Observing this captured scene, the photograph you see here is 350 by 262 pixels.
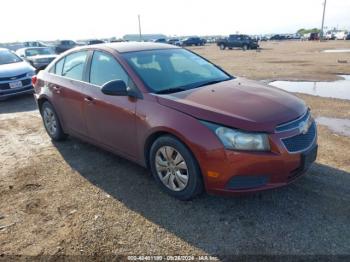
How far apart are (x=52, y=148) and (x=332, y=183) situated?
435 cm

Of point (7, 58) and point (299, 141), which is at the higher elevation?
point (7, 58)

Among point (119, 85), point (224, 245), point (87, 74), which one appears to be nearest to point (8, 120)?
point (87, 74)

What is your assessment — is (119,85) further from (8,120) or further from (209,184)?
(8,120)

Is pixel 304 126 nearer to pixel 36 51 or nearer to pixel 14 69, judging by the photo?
pixel 14 69

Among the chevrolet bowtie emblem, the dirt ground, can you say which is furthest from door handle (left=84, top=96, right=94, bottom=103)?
the chevrolet bowtie emblem

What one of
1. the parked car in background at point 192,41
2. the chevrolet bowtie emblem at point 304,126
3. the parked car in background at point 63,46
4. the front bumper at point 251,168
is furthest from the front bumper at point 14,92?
the parked car in background at point 192,41

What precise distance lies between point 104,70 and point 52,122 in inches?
74.6

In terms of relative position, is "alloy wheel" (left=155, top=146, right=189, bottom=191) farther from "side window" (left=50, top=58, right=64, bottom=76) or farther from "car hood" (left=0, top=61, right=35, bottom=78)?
Result: "car hood" (left=0, top=61, right=35, bottom=78)

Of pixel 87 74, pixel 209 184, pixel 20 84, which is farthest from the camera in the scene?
pixel 20 84

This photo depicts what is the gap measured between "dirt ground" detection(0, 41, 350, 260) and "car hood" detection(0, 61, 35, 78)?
5.42m

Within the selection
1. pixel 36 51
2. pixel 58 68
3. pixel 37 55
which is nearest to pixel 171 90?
pixel 58 68

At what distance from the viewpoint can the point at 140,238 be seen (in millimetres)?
3105

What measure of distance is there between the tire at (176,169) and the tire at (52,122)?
96.2 inches

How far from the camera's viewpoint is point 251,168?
3.10 metres
